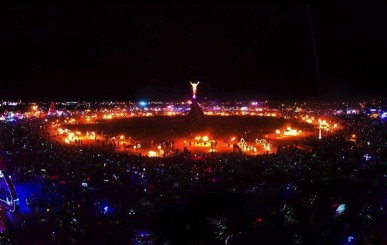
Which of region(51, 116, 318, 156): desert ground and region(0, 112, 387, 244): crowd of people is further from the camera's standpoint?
region(51, 116, 318, 156): desert ground

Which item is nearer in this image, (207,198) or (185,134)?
(207,198)

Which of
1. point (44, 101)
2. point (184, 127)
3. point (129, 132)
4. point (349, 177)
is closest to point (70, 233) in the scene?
point (349, 177)

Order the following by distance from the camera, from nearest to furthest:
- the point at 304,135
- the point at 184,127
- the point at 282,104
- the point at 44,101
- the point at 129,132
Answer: the point at 304,135, the point at 129,132, the point at 184,127, the point at 282,104, the point at 44,101

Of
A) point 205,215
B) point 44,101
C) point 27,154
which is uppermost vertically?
point 44,101

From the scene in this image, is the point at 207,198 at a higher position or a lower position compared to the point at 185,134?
lower

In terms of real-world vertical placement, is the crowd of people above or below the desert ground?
below

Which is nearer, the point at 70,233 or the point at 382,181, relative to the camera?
the point at 70,233

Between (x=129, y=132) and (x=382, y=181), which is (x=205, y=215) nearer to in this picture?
(x=382, y=181)

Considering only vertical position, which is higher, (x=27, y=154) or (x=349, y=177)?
(x=27, y=154)
